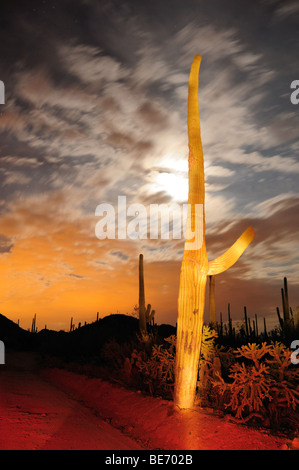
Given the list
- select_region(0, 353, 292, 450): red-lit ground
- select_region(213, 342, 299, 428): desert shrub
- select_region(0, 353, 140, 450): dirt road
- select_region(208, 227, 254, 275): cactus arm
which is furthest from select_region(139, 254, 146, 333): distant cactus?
select_region(213, 342, 299, 428): desert shrub

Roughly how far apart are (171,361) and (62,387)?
15.8 feet

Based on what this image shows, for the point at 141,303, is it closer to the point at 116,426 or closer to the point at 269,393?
the point at 116,426

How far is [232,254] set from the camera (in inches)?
285

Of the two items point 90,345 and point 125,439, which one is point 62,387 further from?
point 90,345

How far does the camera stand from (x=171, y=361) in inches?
349

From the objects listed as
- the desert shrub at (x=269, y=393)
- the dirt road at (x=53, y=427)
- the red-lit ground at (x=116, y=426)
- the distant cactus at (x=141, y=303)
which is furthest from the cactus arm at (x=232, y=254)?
the distant cactus at (x=141, y=303)

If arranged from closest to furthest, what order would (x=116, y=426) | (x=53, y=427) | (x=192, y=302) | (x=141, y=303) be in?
(x=53, y=427)
(x=116, y=426)
(x=192, y=302)
(x=141, y=303)

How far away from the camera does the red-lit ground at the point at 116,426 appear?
17.9ft

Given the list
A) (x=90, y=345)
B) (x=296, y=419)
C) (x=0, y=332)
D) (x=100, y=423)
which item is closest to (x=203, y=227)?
(x=296, y=419)

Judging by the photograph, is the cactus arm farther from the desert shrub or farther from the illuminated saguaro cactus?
the desert shrub

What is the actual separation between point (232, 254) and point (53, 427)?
4432mm

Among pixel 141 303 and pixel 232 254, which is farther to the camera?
pixel 141 303

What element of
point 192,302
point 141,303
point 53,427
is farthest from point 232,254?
point 141,303

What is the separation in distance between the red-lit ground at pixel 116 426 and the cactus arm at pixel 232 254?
2.68m
